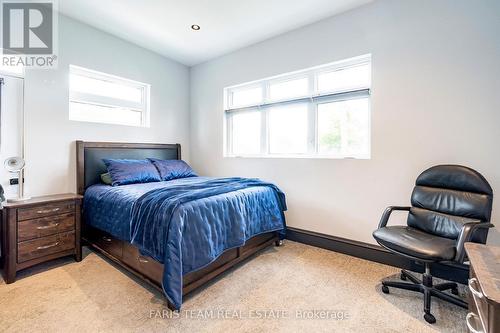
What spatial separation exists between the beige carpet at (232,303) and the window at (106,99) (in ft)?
6.30

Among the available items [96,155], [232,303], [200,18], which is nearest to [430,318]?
[232,303]

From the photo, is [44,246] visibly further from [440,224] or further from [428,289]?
[440,224]

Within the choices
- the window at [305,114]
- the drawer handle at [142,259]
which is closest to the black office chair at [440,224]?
the window at [305,114]

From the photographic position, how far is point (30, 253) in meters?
2.16

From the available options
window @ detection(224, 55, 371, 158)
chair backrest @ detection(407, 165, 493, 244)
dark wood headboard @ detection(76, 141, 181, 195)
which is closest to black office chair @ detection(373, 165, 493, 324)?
chair backrest @ detection(407, 165, 493, 244)

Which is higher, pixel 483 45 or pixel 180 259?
pixel 483 45

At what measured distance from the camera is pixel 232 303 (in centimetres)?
178

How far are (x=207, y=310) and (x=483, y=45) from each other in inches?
122

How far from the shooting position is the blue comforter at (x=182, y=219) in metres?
1.65

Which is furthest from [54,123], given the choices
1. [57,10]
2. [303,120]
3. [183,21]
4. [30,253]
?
[303,120]

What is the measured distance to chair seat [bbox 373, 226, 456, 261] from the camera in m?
1.58

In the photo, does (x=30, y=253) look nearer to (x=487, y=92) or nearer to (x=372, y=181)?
(x=372, y=181)

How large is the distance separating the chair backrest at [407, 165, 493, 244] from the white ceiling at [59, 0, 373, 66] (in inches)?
77.9

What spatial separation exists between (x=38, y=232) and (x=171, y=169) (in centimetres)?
160
